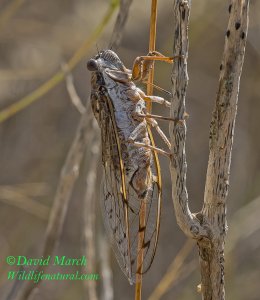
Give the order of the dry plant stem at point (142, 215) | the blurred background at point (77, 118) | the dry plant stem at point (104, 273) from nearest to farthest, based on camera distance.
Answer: the dry plant stem at point (142, 215) < the dry plant stem at point (104, 273) < the blurred background at point (77, 118)

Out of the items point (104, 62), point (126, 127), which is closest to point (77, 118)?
point (104, 62)

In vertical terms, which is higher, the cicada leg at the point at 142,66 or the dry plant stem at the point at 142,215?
the cicada leg at the point at 142,66

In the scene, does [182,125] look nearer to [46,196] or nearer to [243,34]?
[243,34]

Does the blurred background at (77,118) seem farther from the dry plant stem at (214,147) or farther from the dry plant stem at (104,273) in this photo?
the dry plant stem at (214,147)

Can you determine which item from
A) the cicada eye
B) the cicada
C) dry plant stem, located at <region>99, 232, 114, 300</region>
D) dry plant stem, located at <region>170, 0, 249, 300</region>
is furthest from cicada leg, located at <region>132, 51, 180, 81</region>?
dry plant stem, located at <region>99, 232, 114, 300</region>

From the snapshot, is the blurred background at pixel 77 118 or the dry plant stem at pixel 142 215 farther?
the blurred background at pixel 77 118

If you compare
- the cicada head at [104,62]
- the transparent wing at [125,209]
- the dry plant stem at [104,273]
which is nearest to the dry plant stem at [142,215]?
the transparent wing at [125,209]
